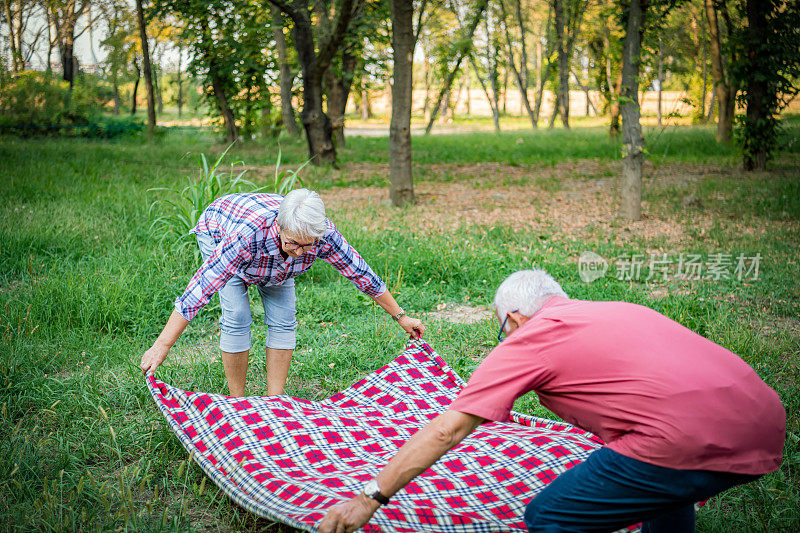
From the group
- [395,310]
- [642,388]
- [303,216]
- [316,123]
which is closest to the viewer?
[642,388]

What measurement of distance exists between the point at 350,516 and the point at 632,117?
24.5 ft

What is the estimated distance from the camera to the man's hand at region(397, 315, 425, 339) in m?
3.59

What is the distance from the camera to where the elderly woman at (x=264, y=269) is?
9.89 ft

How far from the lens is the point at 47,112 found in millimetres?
19266

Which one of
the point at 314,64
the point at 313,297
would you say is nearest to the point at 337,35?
the point at 314,64

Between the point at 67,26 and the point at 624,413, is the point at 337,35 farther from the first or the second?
the point at 67,26

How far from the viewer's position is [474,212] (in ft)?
29.5

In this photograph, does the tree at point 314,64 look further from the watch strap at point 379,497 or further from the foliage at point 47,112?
the watch strap at point 379,497

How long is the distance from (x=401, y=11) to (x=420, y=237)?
3812mm

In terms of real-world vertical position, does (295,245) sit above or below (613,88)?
below

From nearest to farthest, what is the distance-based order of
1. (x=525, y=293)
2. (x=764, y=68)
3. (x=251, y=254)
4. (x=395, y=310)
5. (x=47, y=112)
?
(x=525, y=293) → (x=251, y=254) → (x=395, y=310) → (x=764, y=68) → (x=47, y=112)

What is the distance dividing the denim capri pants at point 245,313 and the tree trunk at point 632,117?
19.6 feet

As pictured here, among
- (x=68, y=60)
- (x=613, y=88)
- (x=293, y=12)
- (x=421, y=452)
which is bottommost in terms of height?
(x=421, y=452)

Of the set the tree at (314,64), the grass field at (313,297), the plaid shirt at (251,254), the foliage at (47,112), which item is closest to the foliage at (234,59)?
the tree at (314,64)
